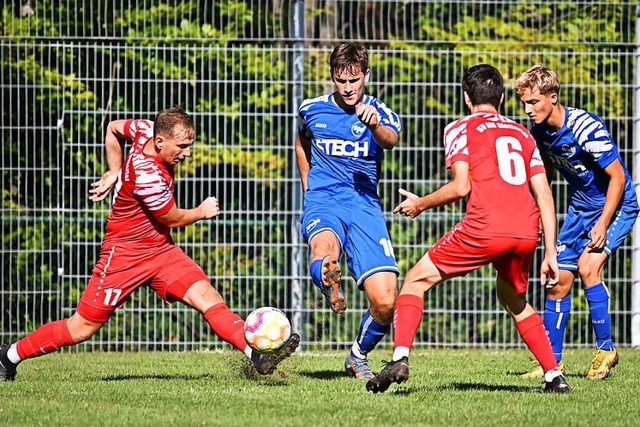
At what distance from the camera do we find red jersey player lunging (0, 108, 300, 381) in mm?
7590

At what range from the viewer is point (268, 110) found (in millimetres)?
11383

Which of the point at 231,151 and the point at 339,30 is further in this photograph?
the point at 339,30

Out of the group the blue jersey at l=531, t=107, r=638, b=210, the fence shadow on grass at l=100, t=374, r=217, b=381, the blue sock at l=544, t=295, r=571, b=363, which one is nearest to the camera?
the blue jersey at l=531, t=107, r=638, b=210

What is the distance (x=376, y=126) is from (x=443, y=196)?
2.77 ft

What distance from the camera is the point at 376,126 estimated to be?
7.24 meters

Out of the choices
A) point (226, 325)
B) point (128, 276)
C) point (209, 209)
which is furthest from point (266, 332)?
point (128, 276)

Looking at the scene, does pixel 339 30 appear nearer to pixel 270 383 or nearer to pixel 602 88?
pixel 602 88

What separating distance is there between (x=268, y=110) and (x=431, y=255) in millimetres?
4844

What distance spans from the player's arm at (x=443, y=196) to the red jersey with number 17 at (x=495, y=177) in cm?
7

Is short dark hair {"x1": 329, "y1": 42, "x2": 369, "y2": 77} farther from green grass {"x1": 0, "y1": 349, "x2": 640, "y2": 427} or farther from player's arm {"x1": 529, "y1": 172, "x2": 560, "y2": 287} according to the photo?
green grass {"x1": 0, "y1": 349, "x2": 640, "y2": 427}

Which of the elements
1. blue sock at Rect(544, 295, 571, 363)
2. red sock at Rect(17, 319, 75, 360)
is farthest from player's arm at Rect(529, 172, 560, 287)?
red sock at Rect(17, 319, 75, 360)

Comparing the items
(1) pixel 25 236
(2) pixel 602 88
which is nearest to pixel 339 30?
(2) pixel 602 88

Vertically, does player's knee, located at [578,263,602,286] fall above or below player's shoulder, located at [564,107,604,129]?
below

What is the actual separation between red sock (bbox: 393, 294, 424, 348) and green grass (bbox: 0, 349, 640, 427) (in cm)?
38
